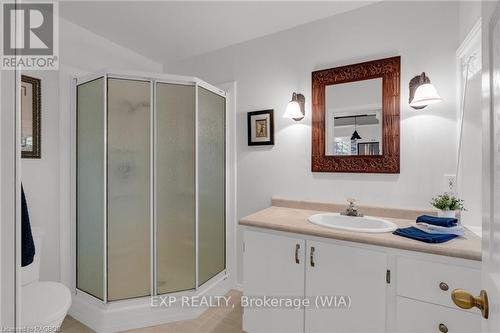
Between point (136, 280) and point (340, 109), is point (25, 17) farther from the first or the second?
point (340, 109)

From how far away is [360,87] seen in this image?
1.89m

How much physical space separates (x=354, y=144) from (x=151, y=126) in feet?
5.19

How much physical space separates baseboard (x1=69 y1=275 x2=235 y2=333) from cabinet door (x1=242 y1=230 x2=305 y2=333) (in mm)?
598

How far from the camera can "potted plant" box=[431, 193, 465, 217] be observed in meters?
1.46

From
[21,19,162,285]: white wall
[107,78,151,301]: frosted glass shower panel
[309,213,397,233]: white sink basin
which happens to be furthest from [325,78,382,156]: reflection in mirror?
[21,19,162,285]: white wall

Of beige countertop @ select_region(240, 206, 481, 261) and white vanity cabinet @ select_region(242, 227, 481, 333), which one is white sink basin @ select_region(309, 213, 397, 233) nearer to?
beige countertop @ select_region(240, 206, 481, 261)

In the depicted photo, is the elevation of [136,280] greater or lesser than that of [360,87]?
lesser

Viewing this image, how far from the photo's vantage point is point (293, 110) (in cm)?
203

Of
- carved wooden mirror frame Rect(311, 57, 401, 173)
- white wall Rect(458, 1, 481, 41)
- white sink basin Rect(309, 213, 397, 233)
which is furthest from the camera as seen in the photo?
carved wooden mirror frame Rect(311, 57, 401, 173)

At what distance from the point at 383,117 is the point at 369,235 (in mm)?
893

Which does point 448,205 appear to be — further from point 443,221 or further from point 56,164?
point 56,164

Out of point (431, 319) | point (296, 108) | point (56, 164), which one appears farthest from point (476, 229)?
point (56, 164)

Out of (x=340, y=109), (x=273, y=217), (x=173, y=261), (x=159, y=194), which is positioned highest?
(x=340, y=109)

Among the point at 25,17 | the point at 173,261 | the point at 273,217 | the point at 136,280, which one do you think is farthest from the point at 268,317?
the point at 25,17
